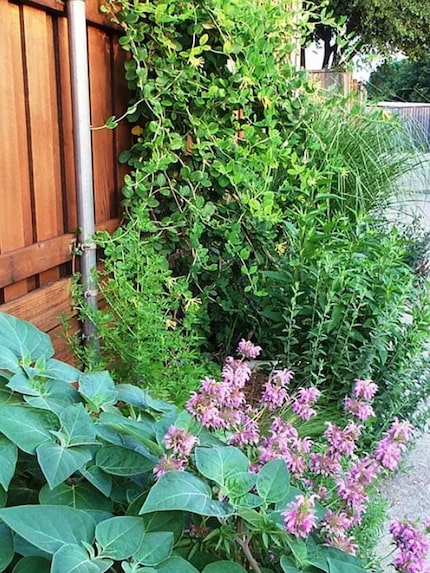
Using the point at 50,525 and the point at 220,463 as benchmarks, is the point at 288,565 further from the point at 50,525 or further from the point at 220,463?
the point at 50,525

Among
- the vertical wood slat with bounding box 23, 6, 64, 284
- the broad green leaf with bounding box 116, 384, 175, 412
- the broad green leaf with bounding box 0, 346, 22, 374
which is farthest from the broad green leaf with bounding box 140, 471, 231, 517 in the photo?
the vertical wood slat with bounding box 23, 6, 64, 284

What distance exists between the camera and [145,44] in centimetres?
215

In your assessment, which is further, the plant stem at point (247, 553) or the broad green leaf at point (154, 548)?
the plant stem at point (247, 553)

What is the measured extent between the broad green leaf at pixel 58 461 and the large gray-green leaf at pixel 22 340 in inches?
10.3

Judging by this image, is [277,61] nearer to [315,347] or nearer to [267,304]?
[267,304]

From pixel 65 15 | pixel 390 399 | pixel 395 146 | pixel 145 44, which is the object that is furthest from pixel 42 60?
pixel 395 146

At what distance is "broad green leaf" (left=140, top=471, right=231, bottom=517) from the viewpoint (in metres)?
0.86

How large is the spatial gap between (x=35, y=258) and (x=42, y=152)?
1.00 feet

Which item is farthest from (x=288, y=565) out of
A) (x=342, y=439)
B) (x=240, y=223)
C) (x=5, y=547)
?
(x=240, y=223)

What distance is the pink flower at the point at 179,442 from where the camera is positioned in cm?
95

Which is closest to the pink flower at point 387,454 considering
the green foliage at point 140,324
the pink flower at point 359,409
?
the pink flower at point 359,409

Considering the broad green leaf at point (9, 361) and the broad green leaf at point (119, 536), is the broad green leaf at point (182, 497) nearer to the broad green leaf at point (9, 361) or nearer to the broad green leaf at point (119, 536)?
the broad green leaf at point (119, 536)

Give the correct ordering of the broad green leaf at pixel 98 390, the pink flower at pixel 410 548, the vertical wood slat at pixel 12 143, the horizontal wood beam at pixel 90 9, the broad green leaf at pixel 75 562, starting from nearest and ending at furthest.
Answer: the broad green leaf at pixel 75 562 → the pink flower at pixel 410 548 → the broad green leaf at pixel 98 390 → the vertical wood slat at pixel 12 143 → the horizontal wood beam at pixel 90 9

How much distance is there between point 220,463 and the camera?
0.95m
